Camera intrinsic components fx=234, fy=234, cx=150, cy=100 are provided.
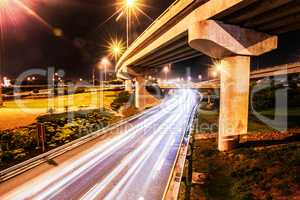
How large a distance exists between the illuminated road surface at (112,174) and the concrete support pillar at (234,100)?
3.75 meters

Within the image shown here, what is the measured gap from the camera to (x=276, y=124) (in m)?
22.0

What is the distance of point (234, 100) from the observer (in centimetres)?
1659

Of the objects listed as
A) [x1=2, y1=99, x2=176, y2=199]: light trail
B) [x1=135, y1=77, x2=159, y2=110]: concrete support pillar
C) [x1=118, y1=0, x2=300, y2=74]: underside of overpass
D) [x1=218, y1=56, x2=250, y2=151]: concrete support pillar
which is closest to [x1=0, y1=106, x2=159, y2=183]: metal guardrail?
[x1=2, y1=99, x2=176, y2=199]: light trail

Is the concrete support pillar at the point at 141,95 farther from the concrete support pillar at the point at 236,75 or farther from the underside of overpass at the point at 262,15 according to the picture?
the concrete support pillar at the point at 236,75

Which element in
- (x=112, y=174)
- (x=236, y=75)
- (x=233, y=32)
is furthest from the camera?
→ (x=236, y=75)

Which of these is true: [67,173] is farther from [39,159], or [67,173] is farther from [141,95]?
[141,95]

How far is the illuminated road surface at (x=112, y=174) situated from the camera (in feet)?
33.5

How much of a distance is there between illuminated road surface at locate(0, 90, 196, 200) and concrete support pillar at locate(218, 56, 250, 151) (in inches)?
148

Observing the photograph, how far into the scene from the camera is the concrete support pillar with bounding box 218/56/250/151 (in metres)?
16.5

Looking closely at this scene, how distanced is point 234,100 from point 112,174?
9.82 m

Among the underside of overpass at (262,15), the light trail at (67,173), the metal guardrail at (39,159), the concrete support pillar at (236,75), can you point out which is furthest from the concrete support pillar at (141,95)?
the concrete support pillar at (236,75)

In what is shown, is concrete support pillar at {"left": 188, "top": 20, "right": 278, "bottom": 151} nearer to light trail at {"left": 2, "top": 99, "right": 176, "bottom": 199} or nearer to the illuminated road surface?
the illuminated road surface

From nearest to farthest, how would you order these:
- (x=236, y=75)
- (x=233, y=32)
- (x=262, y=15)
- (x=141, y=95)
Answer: (x=262, y=15)
(x=233, y=32)
(x=236, y=75)
(x=141, y=95)

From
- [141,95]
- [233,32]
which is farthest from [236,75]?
[141,95]
